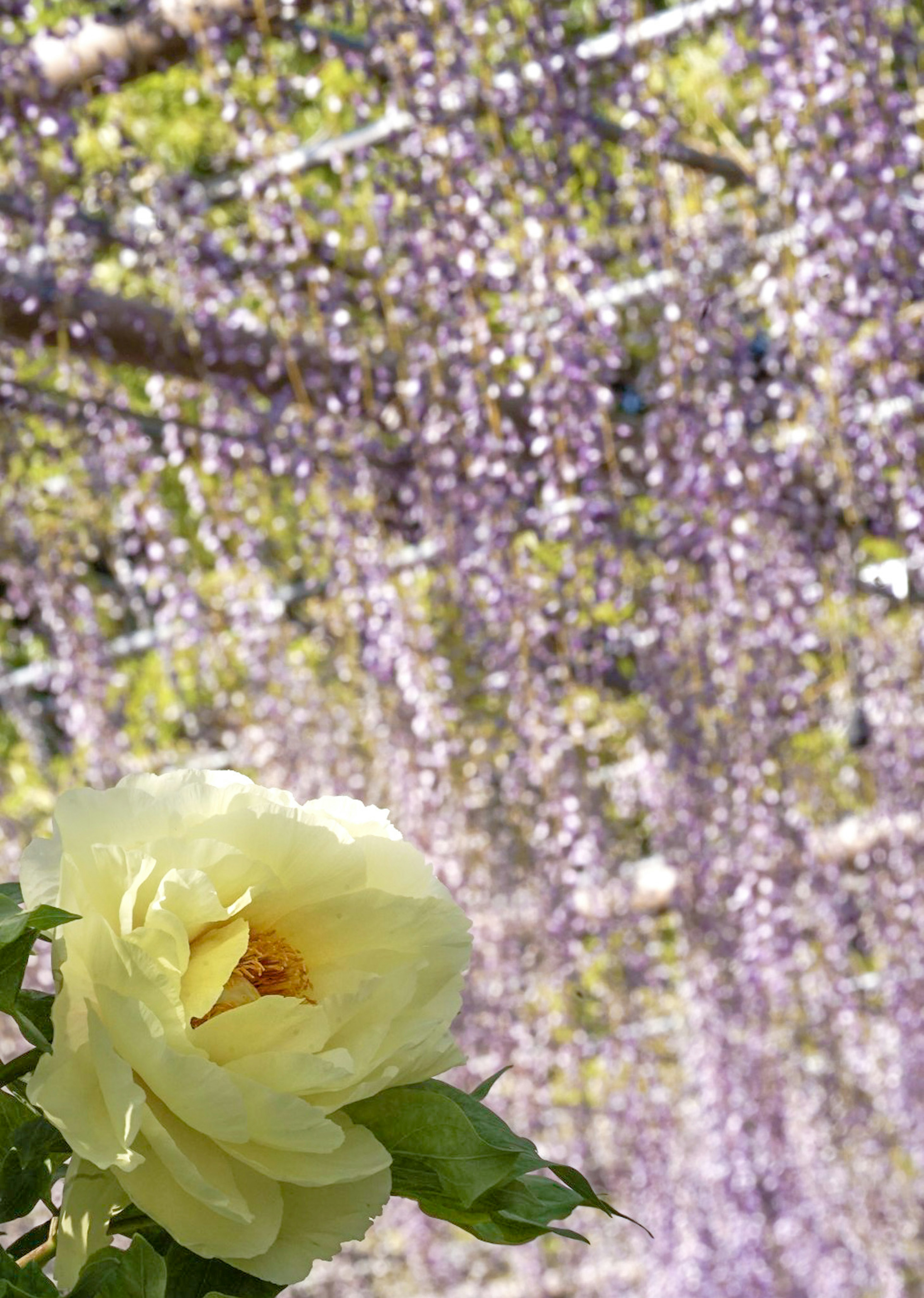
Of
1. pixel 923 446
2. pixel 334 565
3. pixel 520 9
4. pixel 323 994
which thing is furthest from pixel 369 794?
pixel 323 994

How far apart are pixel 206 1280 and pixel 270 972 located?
0.08 m

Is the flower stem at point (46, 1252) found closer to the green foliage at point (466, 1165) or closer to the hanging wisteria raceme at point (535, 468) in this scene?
the green foliage at point (466, 1165)

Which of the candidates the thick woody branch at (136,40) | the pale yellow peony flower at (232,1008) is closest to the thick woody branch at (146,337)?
the thick woody branch at (136,40)

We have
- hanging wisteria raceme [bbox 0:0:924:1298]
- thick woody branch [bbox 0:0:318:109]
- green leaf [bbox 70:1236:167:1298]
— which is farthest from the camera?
hanging wisteria raceme [bbox 0:0:924:1298]

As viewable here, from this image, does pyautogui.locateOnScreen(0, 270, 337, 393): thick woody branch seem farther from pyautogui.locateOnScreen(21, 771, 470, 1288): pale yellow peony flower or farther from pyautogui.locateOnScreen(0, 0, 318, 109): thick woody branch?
pyautogui.locateOnScreen(21, 771, 470, 1288): pale yellow peony flower

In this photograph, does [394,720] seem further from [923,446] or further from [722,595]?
[923,446]

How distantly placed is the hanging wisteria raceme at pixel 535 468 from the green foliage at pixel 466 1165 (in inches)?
118

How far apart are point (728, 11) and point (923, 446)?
105 cm

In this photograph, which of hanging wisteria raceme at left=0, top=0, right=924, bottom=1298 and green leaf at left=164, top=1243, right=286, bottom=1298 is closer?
green leaf at left=164, top=1243, right=286, bottom=1298

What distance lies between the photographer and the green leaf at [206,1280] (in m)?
0.47

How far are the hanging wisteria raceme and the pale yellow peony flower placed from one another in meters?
2.96

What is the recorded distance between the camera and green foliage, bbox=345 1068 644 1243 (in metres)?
0.47

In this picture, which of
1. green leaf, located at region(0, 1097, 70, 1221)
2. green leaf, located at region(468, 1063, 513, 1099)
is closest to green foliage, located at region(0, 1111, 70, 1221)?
green leaf, located at region(0, 1097, 70, 1221)

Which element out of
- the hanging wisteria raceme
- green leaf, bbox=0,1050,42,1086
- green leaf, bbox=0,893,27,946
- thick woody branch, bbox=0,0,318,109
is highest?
green leaf, bbox=0,893,27,946
